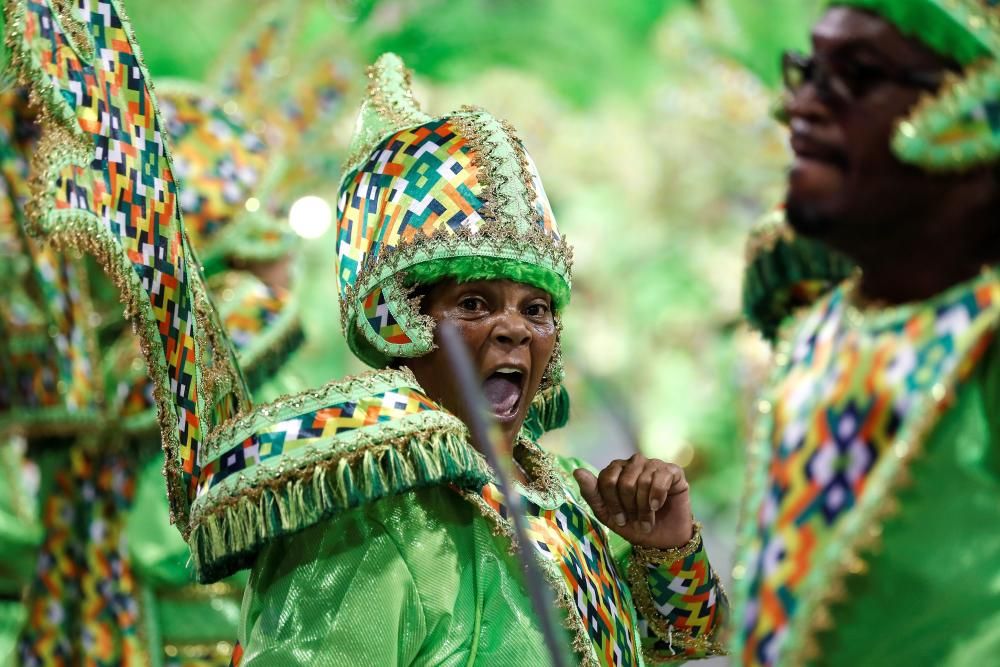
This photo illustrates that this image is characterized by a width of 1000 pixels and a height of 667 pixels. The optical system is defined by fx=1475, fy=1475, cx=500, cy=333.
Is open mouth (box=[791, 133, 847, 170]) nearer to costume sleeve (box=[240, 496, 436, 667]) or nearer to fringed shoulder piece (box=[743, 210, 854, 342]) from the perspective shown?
fringed shoulder piece (box=[743, 210, 854, 342])

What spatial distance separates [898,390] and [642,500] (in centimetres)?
97

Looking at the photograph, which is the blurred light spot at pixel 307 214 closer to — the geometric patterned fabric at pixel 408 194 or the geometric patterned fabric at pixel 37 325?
the geometric patterned fabric at pixel 37 325

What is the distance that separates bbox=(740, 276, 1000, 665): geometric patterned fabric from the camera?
1427 mm

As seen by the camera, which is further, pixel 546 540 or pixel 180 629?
pixel 180 629

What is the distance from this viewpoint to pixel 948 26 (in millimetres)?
1437

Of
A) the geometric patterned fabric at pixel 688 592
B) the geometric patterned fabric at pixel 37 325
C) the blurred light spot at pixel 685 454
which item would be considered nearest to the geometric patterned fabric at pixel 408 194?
the geometric patterned fabric at pixel 688 592

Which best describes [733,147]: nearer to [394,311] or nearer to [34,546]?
[34,546]

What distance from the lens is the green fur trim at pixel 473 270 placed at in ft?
7.59

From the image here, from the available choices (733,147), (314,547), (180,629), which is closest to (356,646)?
(314,547)

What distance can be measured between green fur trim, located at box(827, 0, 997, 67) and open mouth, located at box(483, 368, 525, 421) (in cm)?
100

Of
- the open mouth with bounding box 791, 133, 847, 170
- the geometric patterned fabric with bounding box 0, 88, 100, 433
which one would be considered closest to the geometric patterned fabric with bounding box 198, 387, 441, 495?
the open mouth with bounding box 791, 133, 847, 170

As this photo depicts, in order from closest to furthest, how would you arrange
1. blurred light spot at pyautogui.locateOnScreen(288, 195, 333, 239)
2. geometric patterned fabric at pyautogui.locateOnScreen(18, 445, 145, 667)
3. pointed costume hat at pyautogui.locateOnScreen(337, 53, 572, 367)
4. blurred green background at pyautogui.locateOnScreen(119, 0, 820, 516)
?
pointed costume hat at pyautogui.locateOnScreen(337, 53, 572, 367)
geometric patterned fabric at pyautogui.locateOnScreen(18, 445, 145, 667)
blurred light spot at pyautogui.locateOnScreen(288, 195, 333, 239)
blurred green background at pyautogui.locateOnScreen(119, 0, 820, 516)

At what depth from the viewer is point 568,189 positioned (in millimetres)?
15234

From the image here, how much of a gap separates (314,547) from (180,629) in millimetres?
2530
